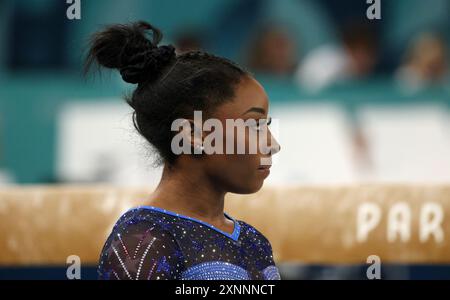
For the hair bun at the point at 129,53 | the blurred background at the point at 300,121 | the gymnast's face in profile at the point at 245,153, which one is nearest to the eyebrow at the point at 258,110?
the gymnast's face in profile at the point at 245,153

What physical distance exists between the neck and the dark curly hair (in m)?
0.06

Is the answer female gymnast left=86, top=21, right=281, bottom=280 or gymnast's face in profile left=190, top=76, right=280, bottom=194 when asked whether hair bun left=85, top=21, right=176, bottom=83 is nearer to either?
female gymnast left=86, top=21, right=281, bottom=280

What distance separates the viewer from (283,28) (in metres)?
7.17

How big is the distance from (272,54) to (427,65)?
50.2 inches

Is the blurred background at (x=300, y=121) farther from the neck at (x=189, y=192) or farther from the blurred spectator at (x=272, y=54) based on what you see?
the neck at (x=189, y=192)

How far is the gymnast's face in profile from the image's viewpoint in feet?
7.96

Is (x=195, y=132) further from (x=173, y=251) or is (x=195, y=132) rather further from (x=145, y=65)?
(x=173, y=251)

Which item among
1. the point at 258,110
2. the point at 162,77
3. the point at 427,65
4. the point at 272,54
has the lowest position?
the point at 258,110

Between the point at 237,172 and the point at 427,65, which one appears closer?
Answer: the point at 237,172

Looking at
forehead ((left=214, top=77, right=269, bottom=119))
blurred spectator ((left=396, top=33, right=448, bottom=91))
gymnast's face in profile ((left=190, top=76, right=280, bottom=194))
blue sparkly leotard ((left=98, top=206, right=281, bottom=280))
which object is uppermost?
blurred spectator ((left=396, top=33, right=448, bottom=91))

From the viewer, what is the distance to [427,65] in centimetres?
677

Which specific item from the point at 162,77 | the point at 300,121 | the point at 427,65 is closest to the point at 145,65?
the point at 162,77

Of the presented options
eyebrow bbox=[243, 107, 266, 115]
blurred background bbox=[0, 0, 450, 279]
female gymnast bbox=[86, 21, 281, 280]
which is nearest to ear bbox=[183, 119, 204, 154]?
female gymnast bbox=[86, 21, 281, 280]
